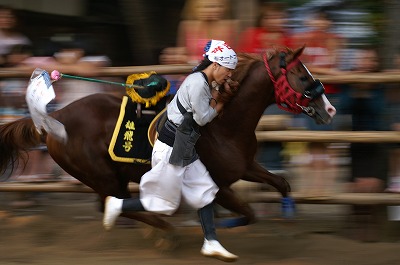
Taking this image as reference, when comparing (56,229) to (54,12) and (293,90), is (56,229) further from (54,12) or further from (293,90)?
(54,12)

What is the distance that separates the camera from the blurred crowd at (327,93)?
7078mm

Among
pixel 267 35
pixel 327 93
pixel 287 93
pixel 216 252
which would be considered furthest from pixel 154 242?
pixel 267 35

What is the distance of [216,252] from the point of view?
237 inches

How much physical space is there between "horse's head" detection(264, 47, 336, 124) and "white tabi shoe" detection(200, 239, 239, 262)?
120 centimetres

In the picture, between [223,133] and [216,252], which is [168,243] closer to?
[216,252]

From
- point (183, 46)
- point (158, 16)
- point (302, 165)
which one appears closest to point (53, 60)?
point (183, 46)

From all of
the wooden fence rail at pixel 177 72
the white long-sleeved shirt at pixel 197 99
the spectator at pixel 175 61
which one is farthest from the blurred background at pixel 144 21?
the white long-sleeved shirt at pixel 197 99

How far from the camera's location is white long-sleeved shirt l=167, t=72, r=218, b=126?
5.82 meters

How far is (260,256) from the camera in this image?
6738 millimetres

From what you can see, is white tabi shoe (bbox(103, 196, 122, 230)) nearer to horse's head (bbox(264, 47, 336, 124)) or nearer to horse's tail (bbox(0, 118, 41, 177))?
horse's tail (bbox(0, 118, 41, 177))

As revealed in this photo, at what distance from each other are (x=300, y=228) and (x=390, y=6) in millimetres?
2127

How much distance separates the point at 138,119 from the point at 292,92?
4.09 feet

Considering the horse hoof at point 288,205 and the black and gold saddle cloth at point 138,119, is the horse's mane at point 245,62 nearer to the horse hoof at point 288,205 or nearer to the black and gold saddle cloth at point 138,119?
the black and gold saddle cloth at point 138,119

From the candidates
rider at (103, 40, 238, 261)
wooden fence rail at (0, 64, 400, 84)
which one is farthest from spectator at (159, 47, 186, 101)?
rider at (103, 40, 238, 261)
